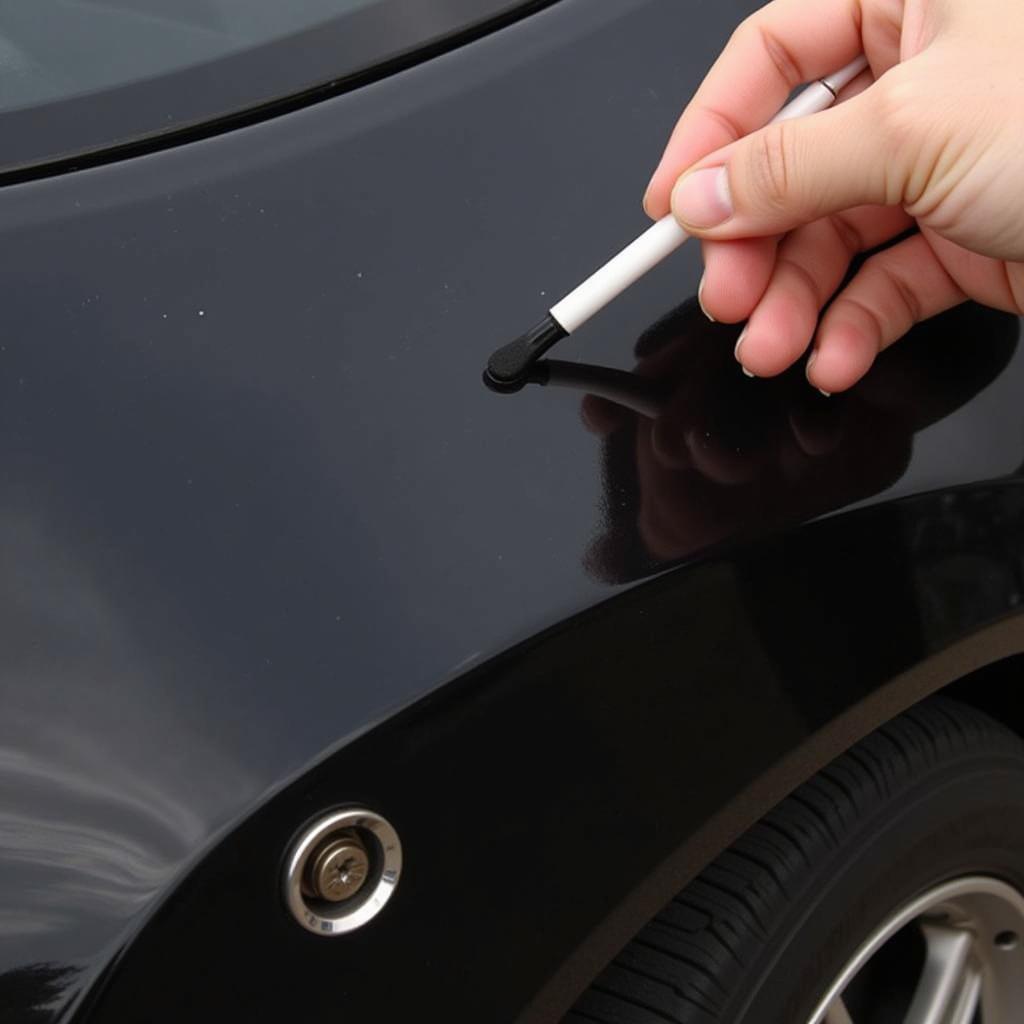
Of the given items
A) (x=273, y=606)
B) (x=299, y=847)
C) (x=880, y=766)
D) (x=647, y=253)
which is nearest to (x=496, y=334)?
(x=647, y=253)

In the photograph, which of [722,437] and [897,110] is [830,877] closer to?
[722,437]

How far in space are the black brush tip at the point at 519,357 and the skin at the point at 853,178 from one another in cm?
14

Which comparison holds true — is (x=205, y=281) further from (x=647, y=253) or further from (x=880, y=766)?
(x=880, y=766)

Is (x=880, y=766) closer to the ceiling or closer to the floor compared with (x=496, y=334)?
closer to the floor

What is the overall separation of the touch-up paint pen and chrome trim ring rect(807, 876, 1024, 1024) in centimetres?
62

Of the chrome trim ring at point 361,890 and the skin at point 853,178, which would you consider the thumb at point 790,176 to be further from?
the chrome trim ring at point 361,890

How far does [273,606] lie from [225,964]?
21 cm

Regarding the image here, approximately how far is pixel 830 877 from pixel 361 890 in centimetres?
45

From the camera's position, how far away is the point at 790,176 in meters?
1.06

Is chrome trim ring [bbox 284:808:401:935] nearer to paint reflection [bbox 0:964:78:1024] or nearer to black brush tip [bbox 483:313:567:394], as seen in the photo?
paint reflection [bbox 0:964:78:1024]

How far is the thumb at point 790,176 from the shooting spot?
3.44 ft

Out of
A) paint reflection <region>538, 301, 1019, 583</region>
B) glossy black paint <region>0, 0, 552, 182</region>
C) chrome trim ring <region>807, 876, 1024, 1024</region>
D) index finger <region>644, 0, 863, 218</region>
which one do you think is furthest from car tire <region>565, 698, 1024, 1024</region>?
glossy black paint <region>0, 0, 552, 182</region>

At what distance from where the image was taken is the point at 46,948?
812 mm

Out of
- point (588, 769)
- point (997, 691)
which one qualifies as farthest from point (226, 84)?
point (997, 691)
